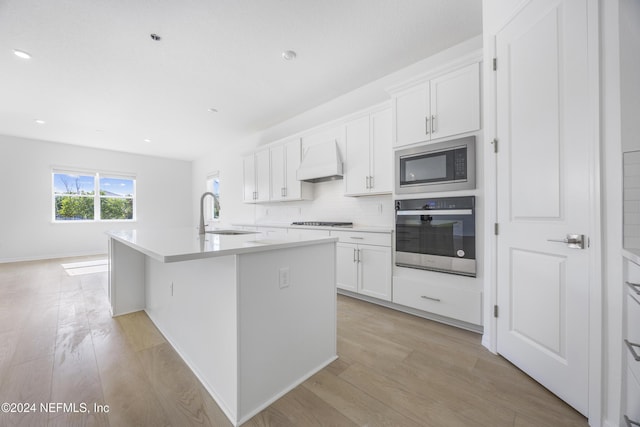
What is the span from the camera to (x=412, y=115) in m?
2.50

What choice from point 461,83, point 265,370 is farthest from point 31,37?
point 461,83

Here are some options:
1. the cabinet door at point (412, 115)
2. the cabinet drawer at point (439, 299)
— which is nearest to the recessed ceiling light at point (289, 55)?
the cabinet door at point (412, 115)

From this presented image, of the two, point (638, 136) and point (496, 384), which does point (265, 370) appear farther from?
point (638, 136)

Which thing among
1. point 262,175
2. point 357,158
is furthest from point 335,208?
point 262,175

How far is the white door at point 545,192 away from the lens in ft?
4.25

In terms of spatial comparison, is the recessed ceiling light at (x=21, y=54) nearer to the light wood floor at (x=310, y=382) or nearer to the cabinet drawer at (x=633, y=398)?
the light wood floor at (x=310, y=382)

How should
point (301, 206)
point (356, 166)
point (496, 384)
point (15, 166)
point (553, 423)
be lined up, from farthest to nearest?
1. point (15, 166)
2. point (301, 206)
3. point (356, 166)
4. point (496, 384)
5. point (553, 423)

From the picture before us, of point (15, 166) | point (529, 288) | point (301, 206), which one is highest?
point (15, 166)

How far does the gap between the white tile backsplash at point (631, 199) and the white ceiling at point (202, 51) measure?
1796 millimetres

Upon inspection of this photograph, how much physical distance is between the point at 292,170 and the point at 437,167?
231 centimetres

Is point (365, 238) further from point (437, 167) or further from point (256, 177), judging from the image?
point (256, 177)

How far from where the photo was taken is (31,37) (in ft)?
7.75

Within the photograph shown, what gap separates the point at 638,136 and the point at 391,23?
1.97 meters

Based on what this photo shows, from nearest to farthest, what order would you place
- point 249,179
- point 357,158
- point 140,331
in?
point 140,331 < point 357,158 < point 249,179
